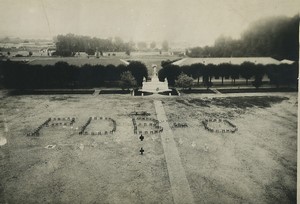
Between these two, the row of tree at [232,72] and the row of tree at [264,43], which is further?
the row of tree at [232,72]

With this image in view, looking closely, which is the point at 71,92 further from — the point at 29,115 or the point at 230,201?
the point at 230,201

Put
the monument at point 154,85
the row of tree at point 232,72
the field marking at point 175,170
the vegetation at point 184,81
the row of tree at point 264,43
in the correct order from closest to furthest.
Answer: the field marking at point 175,170 → the row of tree at point 264,43 → the vegetation at point 184,81 → the monument at point 154,85 → the row of tree at point 232,72

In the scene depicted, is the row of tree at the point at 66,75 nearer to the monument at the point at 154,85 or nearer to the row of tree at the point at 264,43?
the monument at the point at 154,85

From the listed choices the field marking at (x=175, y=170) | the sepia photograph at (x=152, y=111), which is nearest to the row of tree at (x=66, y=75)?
the sepia photograph at (x=152, y=111)

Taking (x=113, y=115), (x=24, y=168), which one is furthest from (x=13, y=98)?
(x=24, y=168)

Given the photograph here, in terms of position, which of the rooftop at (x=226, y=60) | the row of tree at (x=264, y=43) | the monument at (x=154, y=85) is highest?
the row of tree at (x=264, y=43)

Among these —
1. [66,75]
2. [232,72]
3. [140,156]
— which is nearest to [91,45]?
[66,75]

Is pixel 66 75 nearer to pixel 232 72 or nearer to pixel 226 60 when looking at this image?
pixel 226 60
